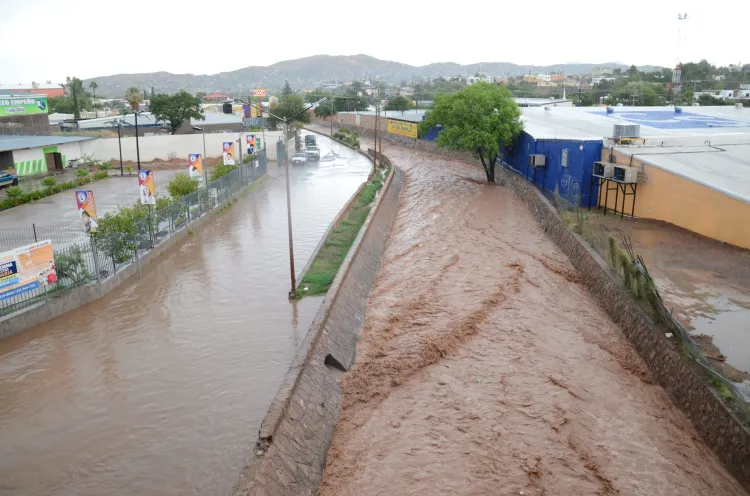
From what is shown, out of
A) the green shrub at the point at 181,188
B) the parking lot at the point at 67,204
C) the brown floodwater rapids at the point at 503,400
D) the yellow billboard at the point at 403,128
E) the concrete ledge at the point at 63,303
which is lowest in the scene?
the brown floodwater rapids at the point at 503,400

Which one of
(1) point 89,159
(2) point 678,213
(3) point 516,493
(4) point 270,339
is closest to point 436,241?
(2) point 678,213

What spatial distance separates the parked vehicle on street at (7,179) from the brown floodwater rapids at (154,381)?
63.8 ft

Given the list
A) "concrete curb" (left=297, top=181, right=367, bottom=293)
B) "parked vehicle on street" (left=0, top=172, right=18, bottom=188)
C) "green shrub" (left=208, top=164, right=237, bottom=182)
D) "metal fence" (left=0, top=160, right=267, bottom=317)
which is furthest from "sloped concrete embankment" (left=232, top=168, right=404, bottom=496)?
"parked vehicle on street" (left=0, top=172, right=18, bottom=188)

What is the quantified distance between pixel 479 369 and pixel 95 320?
9.98 metres

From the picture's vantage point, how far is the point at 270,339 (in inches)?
585

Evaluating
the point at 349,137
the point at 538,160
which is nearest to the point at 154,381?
the point at 538,160

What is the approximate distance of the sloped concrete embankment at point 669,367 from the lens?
9477mm

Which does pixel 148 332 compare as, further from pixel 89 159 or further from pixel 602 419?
pixel 89 159

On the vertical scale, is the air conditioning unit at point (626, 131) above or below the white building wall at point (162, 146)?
above

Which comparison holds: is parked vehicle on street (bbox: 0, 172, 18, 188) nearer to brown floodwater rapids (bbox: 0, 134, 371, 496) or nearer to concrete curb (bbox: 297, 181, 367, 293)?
brown floodwater rapids (bbox: 0, 134, 371, 496)

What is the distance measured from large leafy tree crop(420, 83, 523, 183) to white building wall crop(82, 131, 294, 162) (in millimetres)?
16851

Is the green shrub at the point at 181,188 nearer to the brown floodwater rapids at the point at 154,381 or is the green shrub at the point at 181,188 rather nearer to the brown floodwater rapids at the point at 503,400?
the brown floodwater rapids at the point at 154,381

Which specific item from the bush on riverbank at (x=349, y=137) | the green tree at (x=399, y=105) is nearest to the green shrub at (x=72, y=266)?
the bush on riverbank at (x=349, y=137)

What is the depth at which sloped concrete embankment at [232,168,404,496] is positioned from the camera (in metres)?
8.75
